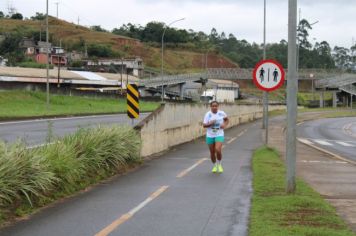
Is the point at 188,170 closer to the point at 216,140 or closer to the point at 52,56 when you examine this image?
the point at 216,140

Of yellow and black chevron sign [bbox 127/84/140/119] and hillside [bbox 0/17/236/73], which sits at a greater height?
hillside [bbox 0/17/236/73]

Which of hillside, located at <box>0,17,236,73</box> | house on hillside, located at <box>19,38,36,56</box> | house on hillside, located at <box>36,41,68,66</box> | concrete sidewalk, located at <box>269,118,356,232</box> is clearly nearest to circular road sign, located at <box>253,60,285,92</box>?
concrete sidewalk, located at <box>269,118,356,232</box>

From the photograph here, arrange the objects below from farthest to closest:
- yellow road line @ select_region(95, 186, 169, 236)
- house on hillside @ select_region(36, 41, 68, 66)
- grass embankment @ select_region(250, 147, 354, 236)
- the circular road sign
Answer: house on hillside @ select_region(36, 41, 68, 66)
the circular road sign
yellow road line @ select_region(95, 186, 169, 236)
grass embankment @ select_region(250, 147, 354, 236)

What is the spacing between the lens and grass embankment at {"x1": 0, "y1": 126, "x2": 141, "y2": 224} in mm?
8680

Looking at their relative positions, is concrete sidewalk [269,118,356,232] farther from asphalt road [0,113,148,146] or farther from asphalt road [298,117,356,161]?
asphalt road [0,113,148,146]

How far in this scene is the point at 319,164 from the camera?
17500 mm

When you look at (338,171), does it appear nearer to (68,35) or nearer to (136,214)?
(136,214)

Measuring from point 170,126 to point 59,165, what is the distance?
10.7 metres

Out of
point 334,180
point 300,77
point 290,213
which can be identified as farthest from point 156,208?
point 300,77

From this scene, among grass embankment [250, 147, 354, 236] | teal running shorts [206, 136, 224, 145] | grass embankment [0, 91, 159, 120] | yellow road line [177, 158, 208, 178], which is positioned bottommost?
yellow road line [177, 158, 208, 178]

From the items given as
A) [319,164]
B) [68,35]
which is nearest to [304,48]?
[68,35]

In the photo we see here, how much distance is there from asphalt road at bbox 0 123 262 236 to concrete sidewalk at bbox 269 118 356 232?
4.79 ft

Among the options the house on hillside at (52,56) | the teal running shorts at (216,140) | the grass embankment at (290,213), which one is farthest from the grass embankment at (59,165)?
the house on hillside at (52,56)

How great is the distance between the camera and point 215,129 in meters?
14.5
